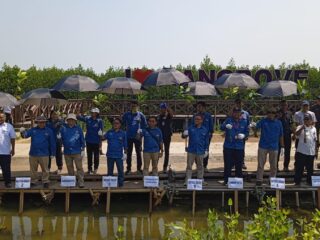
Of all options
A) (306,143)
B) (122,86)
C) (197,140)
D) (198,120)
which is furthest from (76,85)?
(306,143)

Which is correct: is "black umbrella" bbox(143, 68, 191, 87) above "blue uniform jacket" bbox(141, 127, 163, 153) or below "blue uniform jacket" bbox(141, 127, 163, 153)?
above

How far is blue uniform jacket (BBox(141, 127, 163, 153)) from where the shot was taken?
9.61 m

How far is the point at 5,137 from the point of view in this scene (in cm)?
930

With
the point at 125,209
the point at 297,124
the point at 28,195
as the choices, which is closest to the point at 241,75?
the point at 297,124

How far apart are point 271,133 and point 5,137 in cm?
556

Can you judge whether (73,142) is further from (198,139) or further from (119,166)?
(198,139)

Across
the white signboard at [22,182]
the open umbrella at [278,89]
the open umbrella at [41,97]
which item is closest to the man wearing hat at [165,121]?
the open umbrella at [278,89]

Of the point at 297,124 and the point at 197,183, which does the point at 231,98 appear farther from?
the point at 197,183

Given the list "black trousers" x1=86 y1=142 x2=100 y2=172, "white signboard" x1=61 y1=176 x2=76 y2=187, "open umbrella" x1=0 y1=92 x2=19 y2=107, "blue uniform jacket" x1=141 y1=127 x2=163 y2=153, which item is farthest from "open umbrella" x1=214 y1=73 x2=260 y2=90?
"open umbrella" x1=0 y1=92 x2=19 y2=107

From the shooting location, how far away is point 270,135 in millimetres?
9586

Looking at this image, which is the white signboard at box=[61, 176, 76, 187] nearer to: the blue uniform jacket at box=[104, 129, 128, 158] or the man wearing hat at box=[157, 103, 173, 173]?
the blue uniform jacket at box=[104, 129, 128, 158]

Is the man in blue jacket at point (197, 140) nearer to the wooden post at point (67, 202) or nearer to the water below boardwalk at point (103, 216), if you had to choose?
the water below boardwalk at point (103, 216)

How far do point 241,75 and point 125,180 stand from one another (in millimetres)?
3850

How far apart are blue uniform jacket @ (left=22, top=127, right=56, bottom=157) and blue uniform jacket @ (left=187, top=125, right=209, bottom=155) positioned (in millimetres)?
2908
